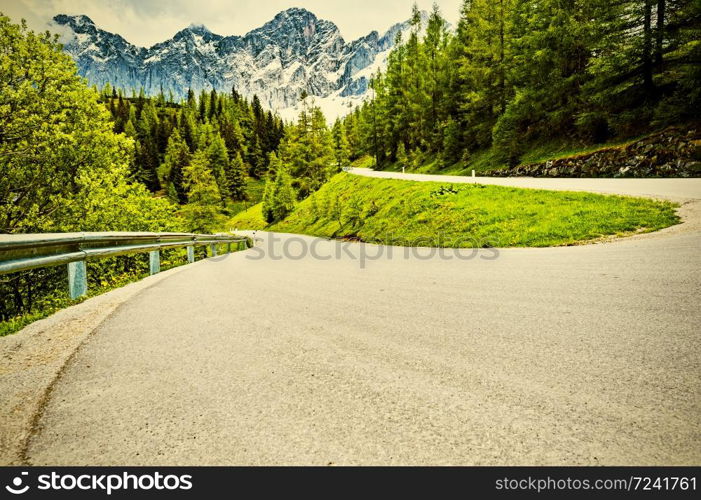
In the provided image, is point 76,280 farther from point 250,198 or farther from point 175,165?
point 175,165

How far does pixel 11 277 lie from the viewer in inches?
417

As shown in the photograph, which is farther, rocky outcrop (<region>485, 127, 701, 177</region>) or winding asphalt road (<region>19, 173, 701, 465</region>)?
rocky outcrop (<region>485, 127, 701, 177</region>)

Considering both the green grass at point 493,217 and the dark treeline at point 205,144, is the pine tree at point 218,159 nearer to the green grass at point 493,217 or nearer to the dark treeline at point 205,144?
the dark treeline at point 205,144

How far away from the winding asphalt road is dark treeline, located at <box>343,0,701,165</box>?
2308 centimetres

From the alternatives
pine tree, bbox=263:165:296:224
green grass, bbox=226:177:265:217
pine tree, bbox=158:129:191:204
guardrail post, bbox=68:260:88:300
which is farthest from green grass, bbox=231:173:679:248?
pine tree, bbox=158:129:191:204

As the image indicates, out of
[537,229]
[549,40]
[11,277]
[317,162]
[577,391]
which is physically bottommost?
[11,277]

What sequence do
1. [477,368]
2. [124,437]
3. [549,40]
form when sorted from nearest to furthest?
[124,437] → [477,368] → [549,40]

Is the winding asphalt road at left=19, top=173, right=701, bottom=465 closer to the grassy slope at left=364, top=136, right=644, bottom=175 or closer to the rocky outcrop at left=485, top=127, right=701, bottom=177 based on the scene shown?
the rocky outcrop at left=485, top=127, right=701, bottom=177

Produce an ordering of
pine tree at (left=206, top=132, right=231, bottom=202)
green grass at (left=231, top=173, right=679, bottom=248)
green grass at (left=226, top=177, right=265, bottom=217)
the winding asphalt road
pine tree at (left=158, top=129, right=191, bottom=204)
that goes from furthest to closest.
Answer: pine tree at (left=158, top=129, right=191, bottom=204), pine tree at (left=206, top=132, right=231, bottom=202), green grass at (left=226, top=177, right=265, bottom=217), green grass at (left=231, top=173, right=679, bottom=248), the winding asphalt road

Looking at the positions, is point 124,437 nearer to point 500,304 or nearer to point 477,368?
point 477,368

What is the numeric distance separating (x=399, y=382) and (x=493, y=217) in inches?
511

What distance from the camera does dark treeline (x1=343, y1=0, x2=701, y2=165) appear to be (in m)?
21.7
